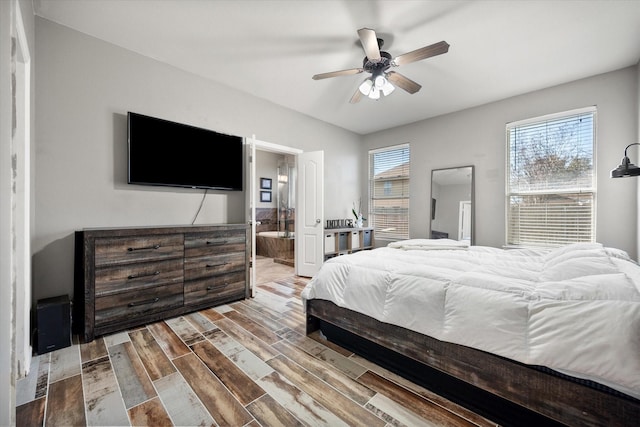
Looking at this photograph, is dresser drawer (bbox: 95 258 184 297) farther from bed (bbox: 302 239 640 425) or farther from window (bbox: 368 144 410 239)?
window (bbox: 368 144 410 239)

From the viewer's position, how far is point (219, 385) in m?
1.66

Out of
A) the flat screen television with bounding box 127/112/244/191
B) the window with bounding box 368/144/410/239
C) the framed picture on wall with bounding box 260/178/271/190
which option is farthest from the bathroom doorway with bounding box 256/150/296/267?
the flat screen television with bounding box 127/112/244/191

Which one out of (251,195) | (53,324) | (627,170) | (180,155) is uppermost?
(180,155)

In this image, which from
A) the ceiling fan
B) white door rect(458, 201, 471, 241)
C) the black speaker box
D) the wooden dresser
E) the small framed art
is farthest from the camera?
the small framed art

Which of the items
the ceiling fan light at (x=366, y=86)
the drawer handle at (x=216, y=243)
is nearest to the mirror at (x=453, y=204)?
the ceiling fan light at (x=366, y=86)

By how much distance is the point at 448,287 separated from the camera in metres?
1.57

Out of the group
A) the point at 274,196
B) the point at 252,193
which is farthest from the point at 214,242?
the point at 274,196

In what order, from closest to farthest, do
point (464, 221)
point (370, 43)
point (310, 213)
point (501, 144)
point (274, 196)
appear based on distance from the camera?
point (370, 43) < point (501, 144) < point (464, 221) < point (310, 213) < point (274, 196)

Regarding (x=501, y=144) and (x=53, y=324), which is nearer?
(x=53, y=324)

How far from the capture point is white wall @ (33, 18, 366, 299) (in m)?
2.31

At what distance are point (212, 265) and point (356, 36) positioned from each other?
2.77 meters

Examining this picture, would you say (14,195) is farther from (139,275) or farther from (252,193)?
(252,193)

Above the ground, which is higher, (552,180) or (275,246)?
(552,180)

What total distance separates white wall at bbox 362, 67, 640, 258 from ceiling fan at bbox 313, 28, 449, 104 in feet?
6.44
